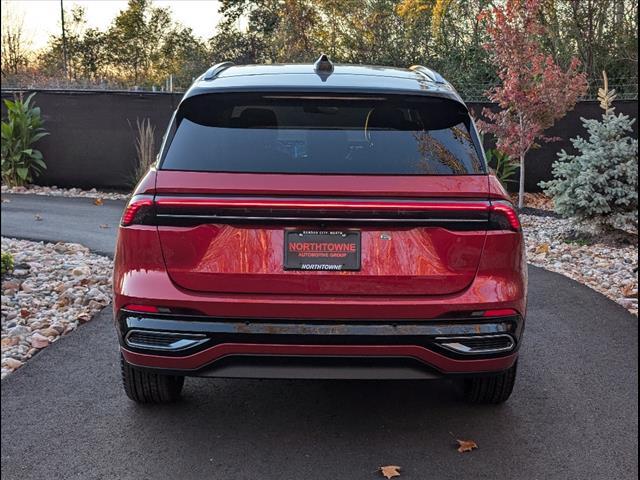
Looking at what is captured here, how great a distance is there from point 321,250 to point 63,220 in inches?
332

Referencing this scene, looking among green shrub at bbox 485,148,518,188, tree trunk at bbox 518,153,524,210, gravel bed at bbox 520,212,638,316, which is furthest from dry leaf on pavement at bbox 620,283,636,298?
green shrub at bbox 485,148,518,188

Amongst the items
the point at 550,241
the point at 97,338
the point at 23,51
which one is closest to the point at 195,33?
the point at 23,51

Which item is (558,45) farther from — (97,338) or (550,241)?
(97,338)

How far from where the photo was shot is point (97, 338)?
5.02 metres

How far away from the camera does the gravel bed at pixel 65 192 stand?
1379cm

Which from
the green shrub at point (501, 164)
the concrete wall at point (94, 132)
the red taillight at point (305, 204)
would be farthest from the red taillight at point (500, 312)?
the concrete wall at point (94, 132)

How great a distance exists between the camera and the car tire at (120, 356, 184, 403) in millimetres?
3652

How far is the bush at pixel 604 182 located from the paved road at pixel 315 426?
14.3 feet

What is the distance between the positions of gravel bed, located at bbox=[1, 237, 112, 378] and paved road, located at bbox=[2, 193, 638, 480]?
30 centimetres

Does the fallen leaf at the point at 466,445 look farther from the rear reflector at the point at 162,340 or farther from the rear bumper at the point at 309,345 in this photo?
the rear reflector at the point at 162,340

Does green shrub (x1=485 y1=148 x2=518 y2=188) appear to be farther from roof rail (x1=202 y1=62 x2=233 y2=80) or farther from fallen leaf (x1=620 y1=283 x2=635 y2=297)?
roof rail (x1=202 y1=62 x2=233 y2=80)

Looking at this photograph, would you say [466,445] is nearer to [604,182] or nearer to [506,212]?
[506,212]

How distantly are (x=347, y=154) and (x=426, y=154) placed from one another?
0.36m

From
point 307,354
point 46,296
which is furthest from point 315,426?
point 46,296
